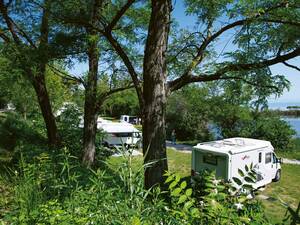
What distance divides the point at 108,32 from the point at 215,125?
19.8 meters

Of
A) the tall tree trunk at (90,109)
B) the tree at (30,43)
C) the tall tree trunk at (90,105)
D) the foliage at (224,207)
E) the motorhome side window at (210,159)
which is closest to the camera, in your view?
the foliage at (224,207)

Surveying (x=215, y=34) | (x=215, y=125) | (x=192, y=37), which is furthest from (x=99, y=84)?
(x=215, y=125)

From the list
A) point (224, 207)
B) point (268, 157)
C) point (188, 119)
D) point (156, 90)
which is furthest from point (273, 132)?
point (224, 207)

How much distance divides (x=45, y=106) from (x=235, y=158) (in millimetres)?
6865

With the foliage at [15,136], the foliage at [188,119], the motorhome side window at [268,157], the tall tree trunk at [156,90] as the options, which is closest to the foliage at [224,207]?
the tall tree trunk at [156,90]

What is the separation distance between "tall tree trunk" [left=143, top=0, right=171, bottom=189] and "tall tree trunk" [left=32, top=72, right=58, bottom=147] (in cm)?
442

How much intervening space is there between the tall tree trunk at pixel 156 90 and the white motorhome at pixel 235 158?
5.95 m

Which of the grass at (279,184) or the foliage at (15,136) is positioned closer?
the grass at (279,184)

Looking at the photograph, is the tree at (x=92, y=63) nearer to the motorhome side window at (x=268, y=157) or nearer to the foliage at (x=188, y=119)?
the motorhome side window at (x=268, y=157)

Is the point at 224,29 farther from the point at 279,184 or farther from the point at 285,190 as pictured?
the point at 279,184

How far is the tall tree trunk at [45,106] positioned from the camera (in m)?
8.09

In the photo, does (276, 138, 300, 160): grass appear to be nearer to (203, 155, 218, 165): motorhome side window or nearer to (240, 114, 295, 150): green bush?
(240, 114, 295, 150): green bush

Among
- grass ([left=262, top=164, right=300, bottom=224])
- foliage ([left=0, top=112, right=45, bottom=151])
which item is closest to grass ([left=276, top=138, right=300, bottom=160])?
grass ([left=262, top=164, right=300, bottom=224])

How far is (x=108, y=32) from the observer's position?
192 inches
